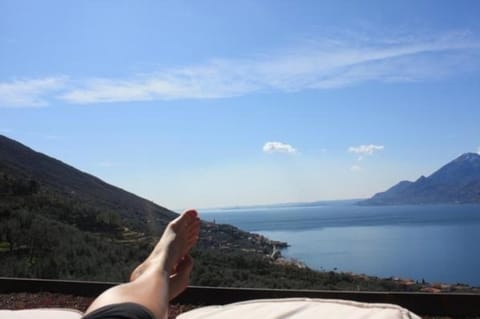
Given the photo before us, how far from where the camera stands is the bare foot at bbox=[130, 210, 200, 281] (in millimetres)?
1698

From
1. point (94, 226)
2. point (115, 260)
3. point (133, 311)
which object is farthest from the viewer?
point (94, 226)

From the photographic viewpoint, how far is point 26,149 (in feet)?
49.3

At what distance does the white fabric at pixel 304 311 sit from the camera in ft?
4.85

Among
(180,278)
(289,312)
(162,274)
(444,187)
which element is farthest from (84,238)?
(444,187)

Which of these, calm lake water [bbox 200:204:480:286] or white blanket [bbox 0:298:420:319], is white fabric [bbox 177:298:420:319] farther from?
calm lake water [bbox 200:204:480:286]

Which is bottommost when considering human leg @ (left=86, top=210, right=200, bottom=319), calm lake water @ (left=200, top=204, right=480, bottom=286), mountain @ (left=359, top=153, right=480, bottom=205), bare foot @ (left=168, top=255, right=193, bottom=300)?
calm lake water @ (left=200, top=204, right=480, bottom=286)

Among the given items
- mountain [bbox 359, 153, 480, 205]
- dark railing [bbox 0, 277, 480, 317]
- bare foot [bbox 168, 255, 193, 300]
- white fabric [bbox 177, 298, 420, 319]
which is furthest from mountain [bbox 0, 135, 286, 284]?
mountain [bbox 359, 153, 480, 205]

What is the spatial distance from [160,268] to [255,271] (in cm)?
374

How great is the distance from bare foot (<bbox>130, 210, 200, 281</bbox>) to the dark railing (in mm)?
751

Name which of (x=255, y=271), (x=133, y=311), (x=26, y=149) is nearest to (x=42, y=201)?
(x=255, y=271)

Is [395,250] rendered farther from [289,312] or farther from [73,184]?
[289,312]

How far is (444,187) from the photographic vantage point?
409ft

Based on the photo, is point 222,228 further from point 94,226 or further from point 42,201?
point 42,201

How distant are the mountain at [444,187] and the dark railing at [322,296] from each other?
10458 centimetres
